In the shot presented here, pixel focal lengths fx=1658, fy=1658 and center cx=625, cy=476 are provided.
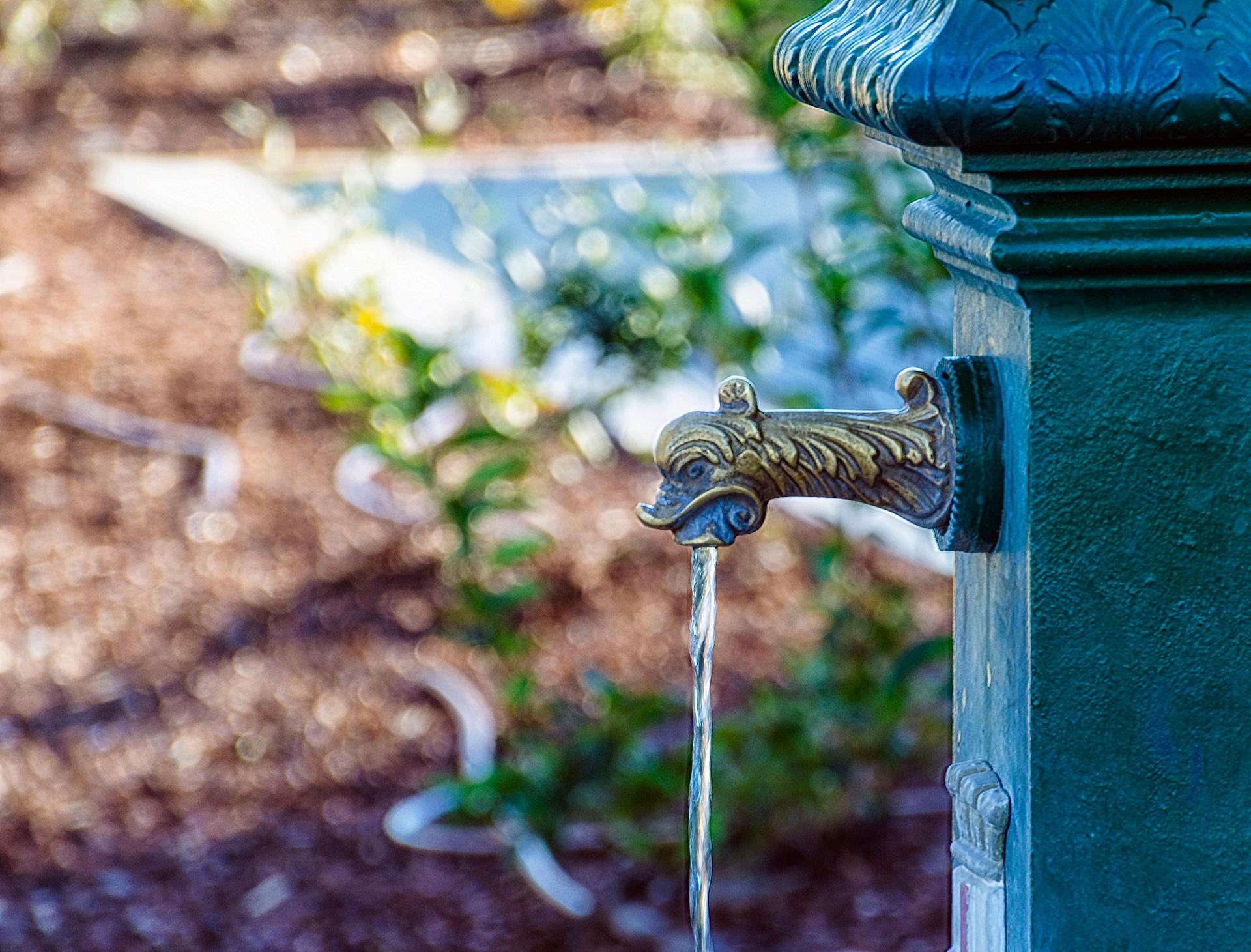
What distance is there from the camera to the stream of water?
3.65ft

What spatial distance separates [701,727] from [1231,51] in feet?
1.76

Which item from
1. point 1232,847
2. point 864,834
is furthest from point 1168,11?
point 864,834

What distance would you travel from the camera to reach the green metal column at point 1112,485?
925 millimetres

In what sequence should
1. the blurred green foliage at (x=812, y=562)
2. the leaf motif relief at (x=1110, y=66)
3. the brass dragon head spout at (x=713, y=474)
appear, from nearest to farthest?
the leaf motif relief at (x=1110, y=66) → the brass dragon head spout at (x=713, y=474) → the blurred green foliage at (x=812, y=562)

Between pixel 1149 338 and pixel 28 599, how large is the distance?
3.62m

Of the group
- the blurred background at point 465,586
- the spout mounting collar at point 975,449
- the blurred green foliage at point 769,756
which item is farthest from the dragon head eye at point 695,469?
the blurred green foliage at point 769,756

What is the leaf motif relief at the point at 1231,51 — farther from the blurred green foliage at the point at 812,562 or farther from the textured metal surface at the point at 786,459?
the blurred green foliage at the point at 812,562

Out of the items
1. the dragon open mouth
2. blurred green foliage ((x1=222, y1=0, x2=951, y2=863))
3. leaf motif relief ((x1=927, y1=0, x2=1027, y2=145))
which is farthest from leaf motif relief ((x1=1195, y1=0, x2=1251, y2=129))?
blurred green foliage ((x1=222, y1=0, x2=951, y2=863))

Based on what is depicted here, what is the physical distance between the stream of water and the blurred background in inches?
57.1

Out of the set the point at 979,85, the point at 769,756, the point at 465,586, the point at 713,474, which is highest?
the point at 465,586

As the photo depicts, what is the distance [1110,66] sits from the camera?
0.89 metres

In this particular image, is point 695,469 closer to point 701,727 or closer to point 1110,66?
point 701,727

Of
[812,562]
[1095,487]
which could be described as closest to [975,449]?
[1095,487]

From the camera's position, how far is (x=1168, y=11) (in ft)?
2.96
